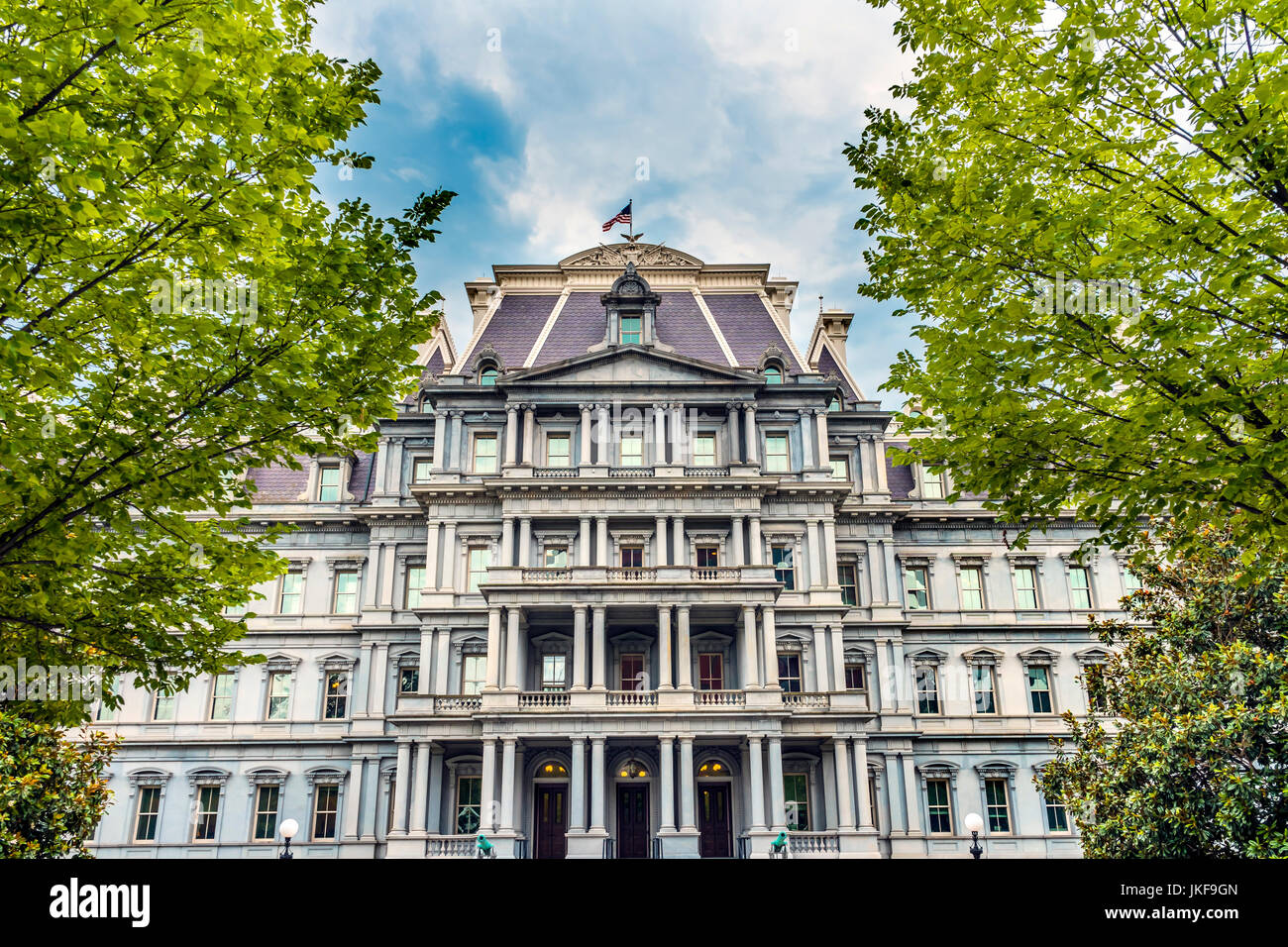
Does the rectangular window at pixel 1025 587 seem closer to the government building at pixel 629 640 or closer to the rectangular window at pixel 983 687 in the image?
the government building at pixel 629 640

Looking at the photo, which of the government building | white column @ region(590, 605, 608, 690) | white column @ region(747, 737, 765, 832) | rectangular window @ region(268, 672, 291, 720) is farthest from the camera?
rectangular window @ region(268, 672, 291, 720)

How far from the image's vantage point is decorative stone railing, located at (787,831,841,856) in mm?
28906

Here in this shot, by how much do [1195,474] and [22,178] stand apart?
10.8 meters

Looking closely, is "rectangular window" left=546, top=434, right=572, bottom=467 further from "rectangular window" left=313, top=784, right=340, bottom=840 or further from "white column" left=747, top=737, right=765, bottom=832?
"rectangular window" left=313, top=784, right=340, bottom=840

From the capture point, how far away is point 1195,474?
841 cm

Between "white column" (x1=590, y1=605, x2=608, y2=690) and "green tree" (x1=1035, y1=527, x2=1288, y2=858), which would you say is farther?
"white column" (x1=590, y1=605, x2=608, y2=690)

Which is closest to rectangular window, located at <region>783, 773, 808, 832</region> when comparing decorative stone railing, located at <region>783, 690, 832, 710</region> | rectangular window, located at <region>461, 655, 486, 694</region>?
decorative stone railing, located at <region>783, 690, 832, 710</region>

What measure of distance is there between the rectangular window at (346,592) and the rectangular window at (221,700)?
4.94 meters

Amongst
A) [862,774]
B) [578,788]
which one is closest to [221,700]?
[578,788]

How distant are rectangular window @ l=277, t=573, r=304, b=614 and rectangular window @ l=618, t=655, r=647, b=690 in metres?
14.0

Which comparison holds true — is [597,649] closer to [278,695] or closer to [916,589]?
[278,695]

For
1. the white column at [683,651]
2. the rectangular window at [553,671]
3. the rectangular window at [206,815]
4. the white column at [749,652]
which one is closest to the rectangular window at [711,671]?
the white column at [749,652]

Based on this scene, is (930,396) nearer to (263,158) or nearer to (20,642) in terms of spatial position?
(263,158)

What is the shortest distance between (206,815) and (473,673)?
38.2ft
